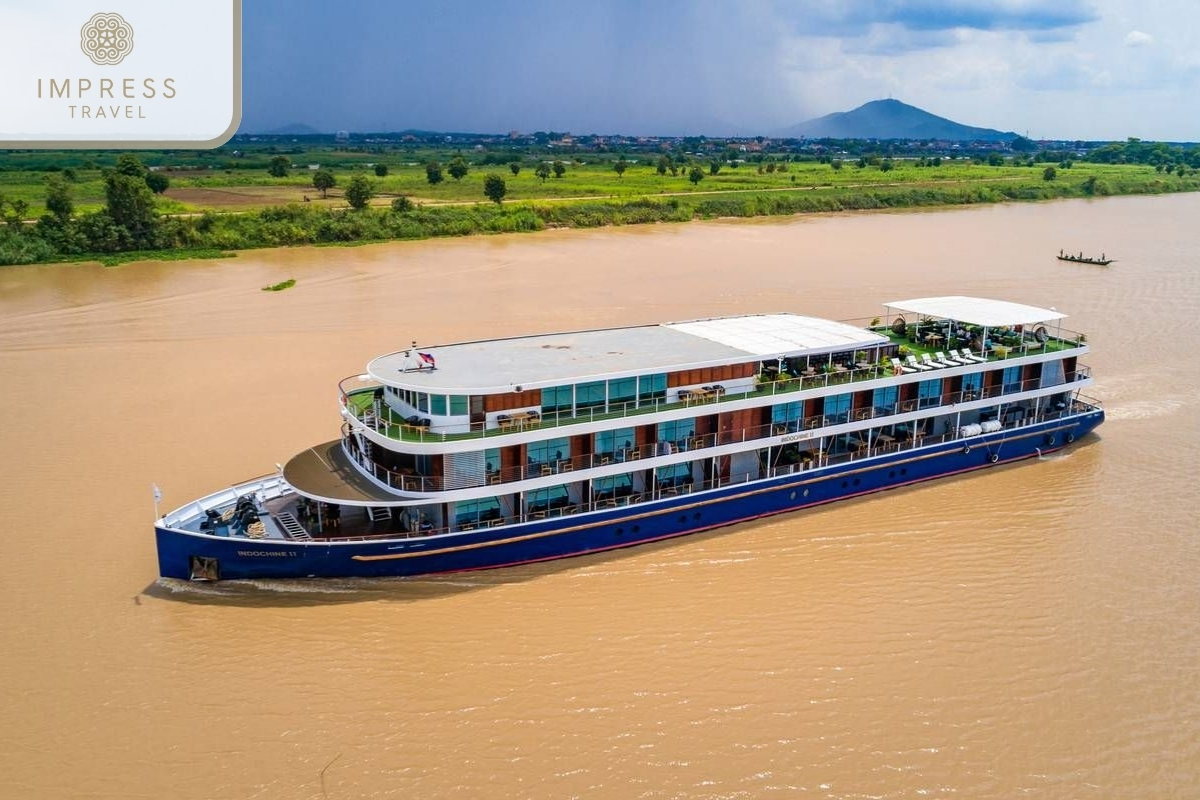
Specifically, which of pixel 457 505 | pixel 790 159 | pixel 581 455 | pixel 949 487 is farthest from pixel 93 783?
pixel 790 159

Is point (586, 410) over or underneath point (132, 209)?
underneath

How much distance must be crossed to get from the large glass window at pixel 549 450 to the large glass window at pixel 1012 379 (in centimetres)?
1277

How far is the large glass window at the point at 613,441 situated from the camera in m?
18.6

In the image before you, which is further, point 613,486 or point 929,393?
point 929,393

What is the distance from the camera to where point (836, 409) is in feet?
70.5

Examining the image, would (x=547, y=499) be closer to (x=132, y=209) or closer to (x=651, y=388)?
(x=651, y=388)

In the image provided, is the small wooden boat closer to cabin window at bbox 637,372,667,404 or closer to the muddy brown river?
the muddy brown river

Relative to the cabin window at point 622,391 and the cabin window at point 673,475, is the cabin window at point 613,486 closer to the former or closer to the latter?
the cabin window at point 673,475

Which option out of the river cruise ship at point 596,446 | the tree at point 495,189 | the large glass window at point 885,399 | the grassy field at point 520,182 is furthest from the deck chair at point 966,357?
the grassy field at point 520,182

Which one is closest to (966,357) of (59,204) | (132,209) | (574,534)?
(574,534)

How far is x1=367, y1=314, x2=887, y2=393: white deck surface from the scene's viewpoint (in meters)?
17.9

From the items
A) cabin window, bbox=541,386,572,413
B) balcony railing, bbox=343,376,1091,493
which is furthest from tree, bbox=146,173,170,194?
cabin window, bbox=541,386,572,413

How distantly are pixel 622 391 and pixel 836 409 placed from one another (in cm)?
581

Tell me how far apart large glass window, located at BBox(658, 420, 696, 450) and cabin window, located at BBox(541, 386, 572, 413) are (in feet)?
7.04
